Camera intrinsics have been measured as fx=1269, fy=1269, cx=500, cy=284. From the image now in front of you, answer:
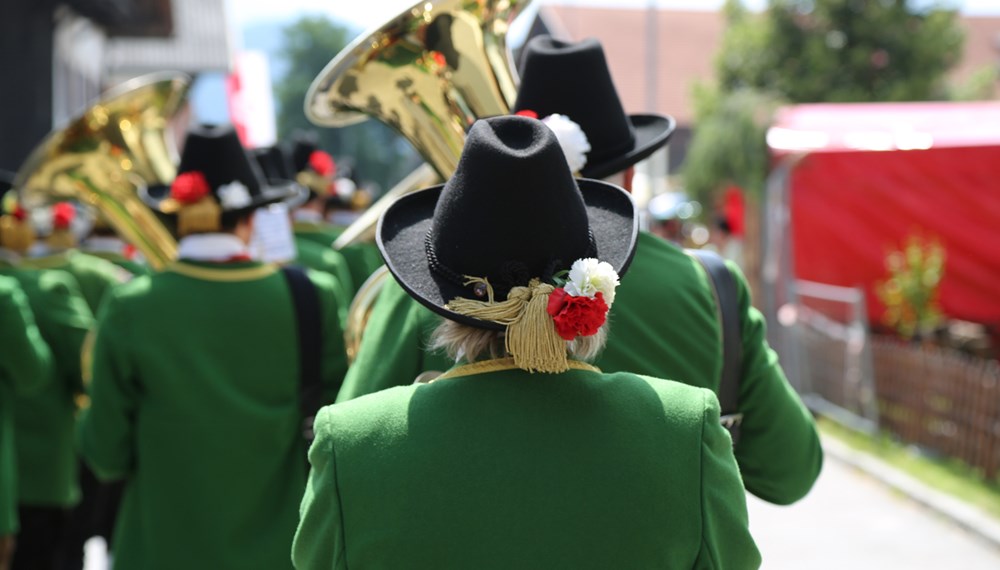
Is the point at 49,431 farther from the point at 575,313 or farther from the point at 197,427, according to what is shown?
the point at 575,313

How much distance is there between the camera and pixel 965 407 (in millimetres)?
7645

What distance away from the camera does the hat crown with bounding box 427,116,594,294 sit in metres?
1.92

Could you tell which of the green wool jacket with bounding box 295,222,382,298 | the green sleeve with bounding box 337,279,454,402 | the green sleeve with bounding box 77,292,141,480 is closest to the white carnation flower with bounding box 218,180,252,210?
the green sleeve with bounding box 77,292,141,480

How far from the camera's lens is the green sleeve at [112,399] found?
12.3 ft

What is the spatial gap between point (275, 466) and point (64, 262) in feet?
9.01

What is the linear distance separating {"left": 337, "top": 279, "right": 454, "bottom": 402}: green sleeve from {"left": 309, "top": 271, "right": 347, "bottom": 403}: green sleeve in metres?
1.28

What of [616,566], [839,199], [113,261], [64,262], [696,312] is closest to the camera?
[616,566]

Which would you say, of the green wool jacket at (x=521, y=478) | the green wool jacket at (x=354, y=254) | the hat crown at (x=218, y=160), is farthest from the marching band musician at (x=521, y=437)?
the green wool jacket at (x=354, y=254)

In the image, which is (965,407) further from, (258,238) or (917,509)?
(258,238)

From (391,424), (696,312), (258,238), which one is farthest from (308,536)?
(258,238)

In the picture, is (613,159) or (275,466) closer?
(613,159)

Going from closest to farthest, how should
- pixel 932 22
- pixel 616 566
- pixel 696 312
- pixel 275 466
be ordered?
pixel 616 566 < pixel 696 312 < pixel 275 466 < pixel 932 22

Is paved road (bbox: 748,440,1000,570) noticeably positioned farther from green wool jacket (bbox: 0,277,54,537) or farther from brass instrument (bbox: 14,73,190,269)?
brass instrument (bbox: 14,73,190,269)

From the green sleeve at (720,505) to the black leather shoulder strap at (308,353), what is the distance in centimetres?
201
